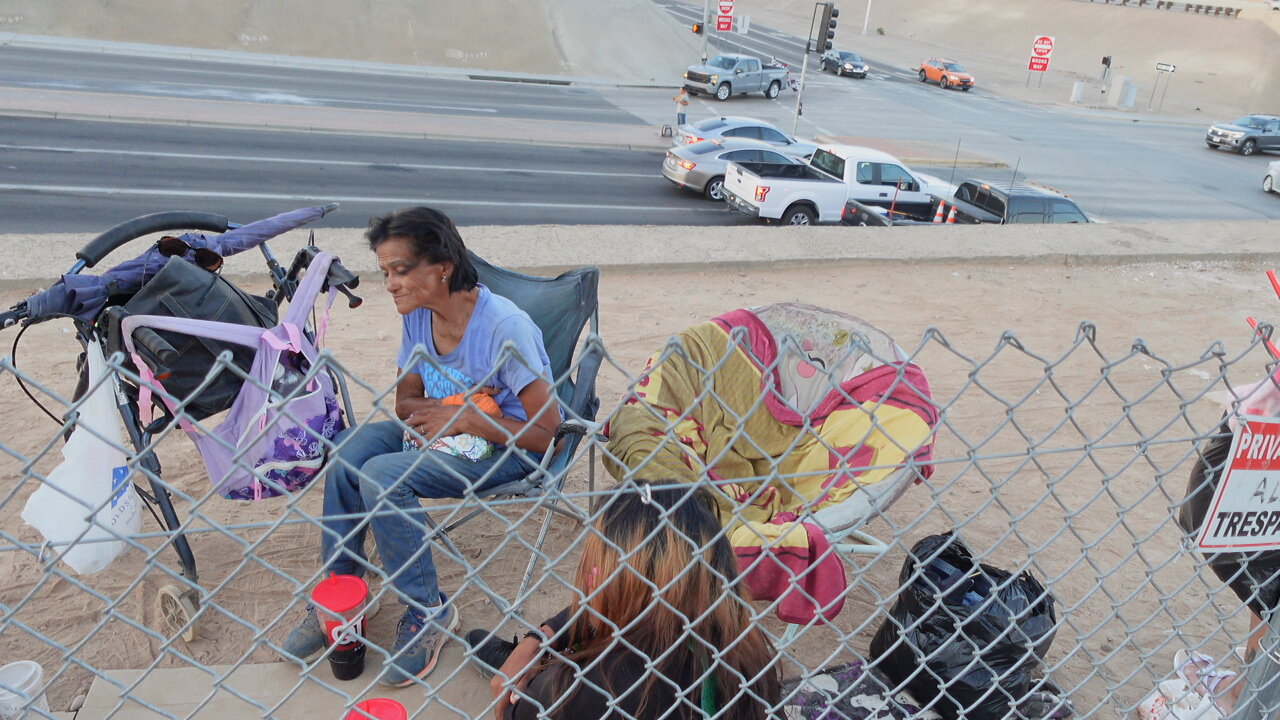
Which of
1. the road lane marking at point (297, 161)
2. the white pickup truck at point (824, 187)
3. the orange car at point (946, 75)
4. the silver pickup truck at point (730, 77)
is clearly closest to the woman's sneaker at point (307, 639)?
the white pickup truck at point (824, 187)

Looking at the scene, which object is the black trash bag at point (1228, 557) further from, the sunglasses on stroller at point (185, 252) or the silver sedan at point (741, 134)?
the silver sedan at point (741, 134)

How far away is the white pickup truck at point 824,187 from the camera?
12117 millimetres

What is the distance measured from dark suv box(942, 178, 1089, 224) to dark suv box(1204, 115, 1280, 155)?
18259 millimetres

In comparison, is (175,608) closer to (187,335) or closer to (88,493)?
(88,493)

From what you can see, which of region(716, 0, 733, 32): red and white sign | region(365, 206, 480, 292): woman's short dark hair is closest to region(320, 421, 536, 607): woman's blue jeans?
region(365, 206, 480, 292): woman's short dark hair

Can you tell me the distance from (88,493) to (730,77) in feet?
83.0

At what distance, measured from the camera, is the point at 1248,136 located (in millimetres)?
26344

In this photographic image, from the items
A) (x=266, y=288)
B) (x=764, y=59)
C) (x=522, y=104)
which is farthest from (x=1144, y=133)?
(x=266, y=288)

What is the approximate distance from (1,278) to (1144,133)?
1288 inches

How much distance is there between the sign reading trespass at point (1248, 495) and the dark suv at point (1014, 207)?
10622 mm

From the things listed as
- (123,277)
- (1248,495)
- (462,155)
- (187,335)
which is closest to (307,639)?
(187,335)

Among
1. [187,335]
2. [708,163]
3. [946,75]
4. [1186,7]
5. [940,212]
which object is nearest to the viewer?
[187,335]

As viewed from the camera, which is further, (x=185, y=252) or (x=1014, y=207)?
(x=1014, y=207)

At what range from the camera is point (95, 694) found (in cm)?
298
